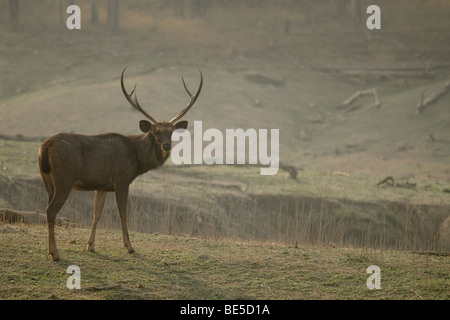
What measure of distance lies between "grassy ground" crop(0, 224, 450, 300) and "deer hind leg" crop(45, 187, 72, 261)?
15cm

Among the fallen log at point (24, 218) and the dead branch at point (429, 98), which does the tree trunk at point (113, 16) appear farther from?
the fallen log at point (24, 218)

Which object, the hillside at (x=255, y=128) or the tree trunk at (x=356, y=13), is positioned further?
the tree trunk at (x=356, y=13)

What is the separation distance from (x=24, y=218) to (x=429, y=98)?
1958cm

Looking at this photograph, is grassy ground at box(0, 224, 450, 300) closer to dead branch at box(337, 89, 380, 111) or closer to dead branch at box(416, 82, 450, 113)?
Result: dead branch at box(416, 82, 450, 113)

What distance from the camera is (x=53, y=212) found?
7828mm

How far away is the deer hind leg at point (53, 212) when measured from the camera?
25.4 feet

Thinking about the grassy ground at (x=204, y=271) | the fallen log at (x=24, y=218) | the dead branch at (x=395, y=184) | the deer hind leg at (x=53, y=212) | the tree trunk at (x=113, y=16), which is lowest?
the dead branch at (x=395, y=184)

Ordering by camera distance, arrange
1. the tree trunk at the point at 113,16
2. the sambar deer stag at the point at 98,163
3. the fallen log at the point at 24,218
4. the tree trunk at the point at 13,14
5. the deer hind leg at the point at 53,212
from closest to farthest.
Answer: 1. the deer hind leg at the point at 53,212
2. the sambar deer stag at the point at 98,163
3. the fallen log at the point at 24,218
4. the tree trunk at the point at 13,14
5. the tree trunk at the point at 113,16

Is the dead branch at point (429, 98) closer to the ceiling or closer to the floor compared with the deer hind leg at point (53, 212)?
closer to the ceiling

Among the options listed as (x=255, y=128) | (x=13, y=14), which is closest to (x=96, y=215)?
(x=255, y=128)

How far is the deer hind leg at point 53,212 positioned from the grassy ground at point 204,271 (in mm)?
145

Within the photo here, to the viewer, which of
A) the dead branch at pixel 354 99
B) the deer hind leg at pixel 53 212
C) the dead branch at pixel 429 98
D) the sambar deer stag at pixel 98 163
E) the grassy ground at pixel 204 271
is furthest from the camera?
the dead branch at pixel 354 99

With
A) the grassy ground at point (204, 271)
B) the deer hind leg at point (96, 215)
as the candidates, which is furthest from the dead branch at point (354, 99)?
the deer hind leg at point (96, 215)

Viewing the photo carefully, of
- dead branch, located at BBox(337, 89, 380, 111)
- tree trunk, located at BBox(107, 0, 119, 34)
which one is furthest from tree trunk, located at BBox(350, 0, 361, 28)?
tree trunk, located at BBox(107, 0, 119, 34)
